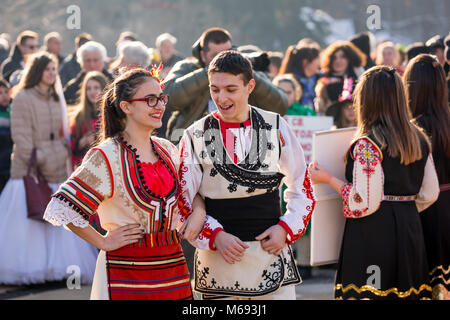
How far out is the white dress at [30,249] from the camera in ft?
22.0

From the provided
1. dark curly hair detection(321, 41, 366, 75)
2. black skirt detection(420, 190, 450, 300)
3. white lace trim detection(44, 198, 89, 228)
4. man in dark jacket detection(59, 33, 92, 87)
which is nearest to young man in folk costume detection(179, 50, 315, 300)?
white lace trim detection(44, 198, 89, 228)

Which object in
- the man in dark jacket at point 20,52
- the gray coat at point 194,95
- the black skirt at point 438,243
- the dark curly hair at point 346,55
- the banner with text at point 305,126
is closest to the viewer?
the black skirt at point 438,243

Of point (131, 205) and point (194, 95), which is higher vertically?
point (194, 95)

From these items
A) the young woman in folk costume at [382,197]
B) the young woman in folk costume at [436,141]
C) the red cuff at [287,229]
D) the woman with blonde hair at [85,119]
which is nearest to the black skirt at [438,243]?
the young woman in folk costume at [436,141]

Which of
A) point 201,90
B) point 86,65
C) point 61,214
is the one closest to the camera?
point 61,214

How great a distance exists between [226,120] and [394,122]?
122 centimetres

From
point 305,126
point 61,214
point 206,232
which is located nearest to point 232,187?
point 206,232

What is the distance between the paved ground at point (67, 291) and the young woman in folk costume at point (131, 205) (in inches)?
115

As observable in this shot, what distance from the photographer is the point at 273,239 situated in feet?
11.7

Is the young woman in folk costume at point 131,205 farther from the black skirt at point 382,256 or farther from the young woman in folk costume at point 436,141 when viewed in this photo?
the young woman in folk costume at point 436,141

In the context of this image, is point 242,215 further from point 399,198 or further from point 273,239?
point 399,198

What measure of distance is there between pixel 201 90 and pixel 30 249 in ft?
8.35

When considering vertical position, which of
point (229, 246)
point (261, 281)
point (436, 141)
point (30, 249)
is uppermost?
point (436, 141)

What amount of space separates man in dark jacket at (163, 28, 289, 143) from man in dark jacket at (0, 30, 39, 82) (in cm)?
514
